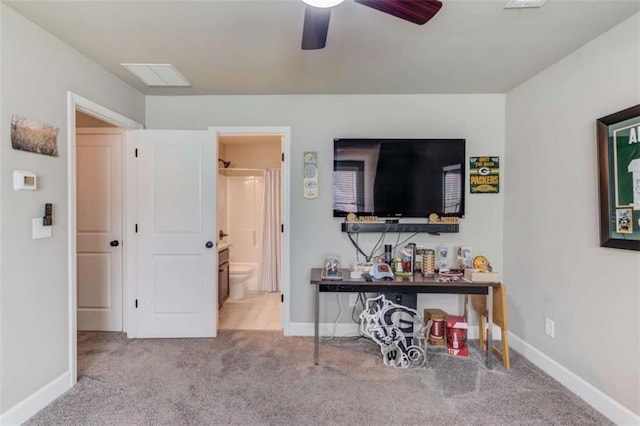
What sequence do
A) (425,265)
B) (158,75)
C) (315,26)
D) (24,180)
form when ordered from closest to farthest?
(315,26)
(24,180)
(158,75)
(425,265)

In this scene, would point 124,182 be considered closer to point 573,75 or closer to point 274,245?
point 274,245

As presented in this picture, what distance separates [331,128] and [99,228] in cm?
252

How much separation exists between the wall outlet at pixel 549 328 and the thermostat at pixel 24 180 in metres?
3.70

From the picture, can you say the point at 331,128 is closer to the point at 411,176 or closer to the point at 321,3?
the point at 411,176

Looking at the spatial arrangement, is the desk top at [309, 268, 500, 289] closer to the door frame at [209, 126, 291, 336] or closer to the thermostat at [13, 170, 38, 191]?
the door frame at [209, 126, 291, 336]

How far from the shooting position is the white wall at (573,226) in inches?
72.7

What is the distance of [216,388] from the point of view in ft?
7.14

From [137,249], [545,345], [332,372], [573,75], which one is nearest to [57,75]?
[137,249]

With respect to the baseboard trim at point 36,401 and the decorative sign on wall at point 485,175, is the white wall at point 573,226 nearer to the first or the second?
the decorative sign on wall at point 485,175

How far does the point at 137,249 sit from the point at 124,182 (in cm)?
67

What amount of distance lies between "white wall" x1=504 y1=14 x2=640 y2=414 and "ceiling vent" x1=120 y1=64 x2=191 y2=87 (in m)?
2.98

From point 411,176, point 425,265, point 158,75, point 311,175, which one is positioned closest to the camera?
point 158,75

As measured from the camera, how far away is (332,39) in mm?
2016

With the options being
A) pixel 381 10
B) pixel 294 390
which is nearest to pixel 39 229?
pixel 294 390
